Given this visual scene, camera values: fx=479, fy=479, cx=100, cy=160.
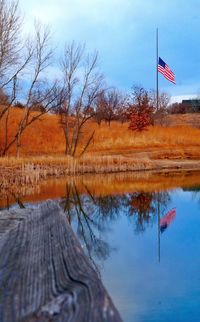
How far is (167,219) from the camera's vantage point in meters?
11.9

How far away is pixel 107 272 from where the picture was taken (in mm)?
6480

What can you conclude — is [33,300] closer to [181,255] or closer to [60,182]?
[181,255]

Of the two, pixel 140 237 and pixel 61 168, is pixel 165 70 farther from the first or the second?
pixel 140 237

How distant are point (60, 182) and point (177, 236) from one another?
484 inches

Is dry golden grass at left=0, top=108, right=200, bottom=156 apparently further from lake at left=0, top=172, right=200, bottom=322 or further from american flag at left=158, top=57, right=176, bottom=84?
lake at left=0, top=172, right=200, bottom=322

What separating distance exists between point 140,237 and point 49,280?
318 inches

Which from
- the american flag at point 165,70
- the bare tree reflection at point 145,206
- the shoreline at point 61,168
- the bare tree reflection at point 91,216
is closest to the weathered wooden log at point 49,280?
the bare tree reflection at point 91,216

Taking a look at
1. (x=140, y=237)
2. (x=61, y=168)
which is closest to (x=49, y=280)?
(x=140, y=237)

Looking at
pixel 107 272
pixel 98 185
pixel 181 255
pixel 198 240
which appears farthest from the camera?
pixel 98 185

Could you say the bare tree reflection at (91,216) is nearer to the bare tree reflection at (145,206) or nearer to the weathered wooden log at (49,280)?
the bare tree reflection at (145,206)

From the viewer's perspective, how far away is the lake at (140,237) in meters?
5.32

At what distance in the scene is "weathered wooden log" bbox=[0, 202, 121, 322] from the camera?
114 centimetres

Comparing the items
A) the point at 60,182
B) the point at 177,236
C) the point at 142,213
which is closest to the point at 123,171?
the point at 60,182

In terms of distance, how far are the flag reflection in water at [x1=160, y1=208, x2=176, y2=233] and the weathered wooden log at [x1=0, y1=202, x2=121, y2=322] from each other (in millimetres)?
8388
